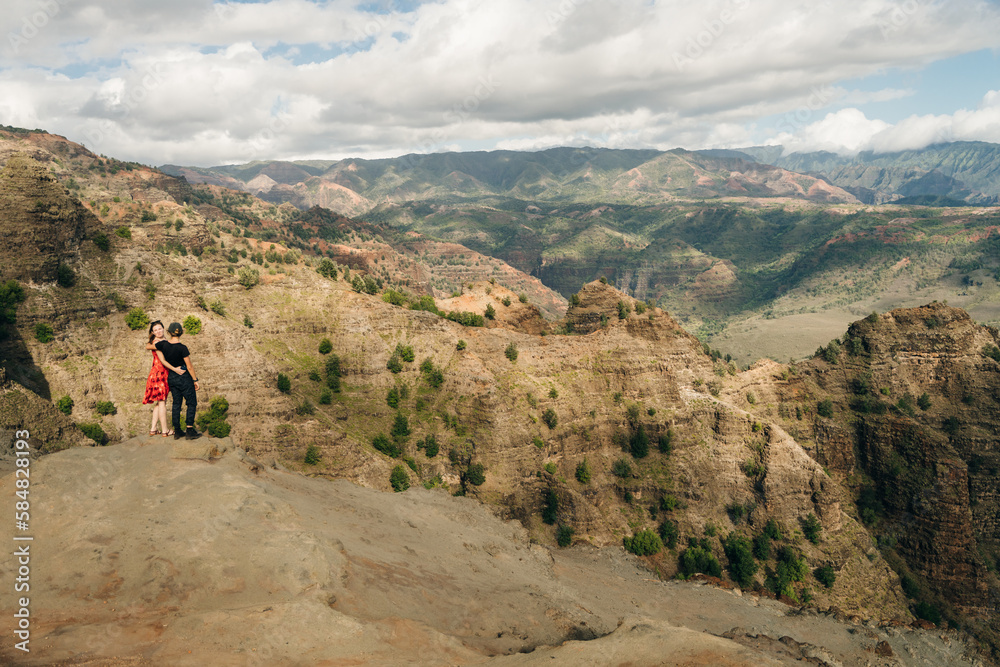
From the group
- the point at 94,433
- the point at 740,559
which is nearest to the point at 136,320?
the point at 94,433

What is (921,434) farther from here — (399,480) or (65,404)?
(65,404)

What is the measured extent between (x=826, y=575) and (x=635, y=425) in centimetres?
2978

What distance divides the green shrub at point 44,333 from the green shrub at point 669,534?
7091 cm

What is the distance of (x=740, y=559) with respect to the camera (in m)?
64.3

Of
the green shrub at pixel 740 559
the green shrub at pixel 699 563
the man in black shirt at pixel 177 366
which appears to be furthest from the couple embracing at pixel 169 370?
the green shrub at pixel 740 559

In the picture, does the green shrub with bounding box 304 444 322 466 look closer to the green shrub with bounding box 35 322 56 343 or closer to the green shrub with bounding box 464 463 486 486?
the green shrub with bounding box 464 463 486 486

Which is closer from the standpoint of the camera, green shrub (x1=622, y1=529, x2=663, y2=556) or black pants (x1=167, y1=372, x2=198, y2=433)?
black pants (x1=167, y1=372, x2=198, y2=433)

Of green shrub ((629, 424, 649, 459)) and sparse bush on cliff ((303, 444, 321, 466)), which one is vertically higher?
sparse bush on cliff ((303, 444, 321, 466))

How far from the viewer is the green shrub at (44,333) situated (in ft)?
130

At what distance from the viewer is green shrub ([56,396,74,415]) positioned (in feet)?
125

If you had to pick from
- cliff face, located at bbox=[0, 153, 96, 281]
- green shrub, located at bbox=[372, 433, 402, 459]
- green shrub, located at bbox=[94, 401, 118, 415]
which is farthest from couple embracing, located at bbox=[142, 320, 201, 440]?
green shrub, located at bbox=[372, 433, 402, 459]

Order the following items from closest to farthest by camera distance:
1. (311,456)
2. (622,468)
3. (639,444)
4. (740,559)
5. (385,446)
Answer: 1. (311,456)
2. (385,446)
3. (740,559)
4. (622,468)
5. (639,444)

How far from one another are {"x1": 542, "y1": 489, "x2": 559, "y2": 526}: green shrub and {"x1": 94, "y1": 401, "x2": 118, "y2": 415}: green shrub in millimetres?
48845

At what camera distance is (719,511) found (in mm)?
68125
